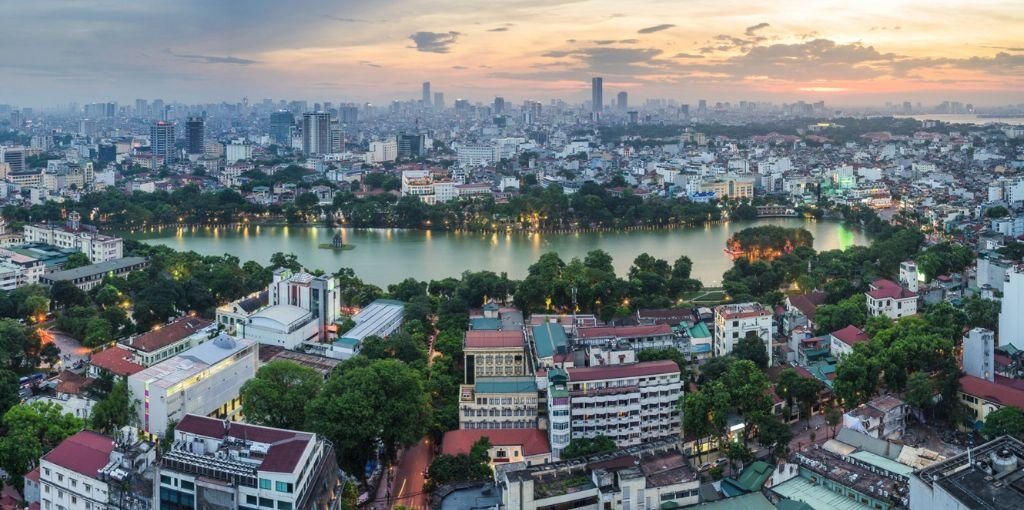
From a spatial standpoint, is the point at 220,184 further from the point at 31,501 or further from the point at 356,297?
the point at 31,501

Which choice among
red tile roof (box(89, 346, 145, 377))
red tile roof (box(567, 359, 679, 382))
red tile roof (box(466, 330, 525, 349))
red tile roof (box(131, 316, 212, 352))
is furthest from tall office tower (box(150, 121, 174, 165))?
red tile roof (box(567, 359, 679, 382))

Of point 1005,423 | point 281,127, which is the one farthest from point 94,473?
point 281,127

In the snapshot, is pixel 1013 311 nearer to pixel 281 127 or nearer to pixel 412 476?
pixel 412 476

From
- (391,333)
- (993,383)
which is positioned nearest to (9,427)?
(391,333)

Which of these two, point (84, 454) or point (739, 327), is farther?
point (739, 327)

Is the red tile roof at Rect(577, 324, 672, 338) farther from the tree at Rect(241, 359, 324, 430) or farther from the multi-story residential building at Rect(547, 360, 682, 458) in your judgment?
the tree at Rect(241, 359, 324, 430)

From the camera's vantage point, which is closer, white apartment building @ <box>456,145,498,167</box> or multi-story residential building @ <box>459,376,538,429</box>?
multi-story residential building @ <box>459,376,538,429</box>
